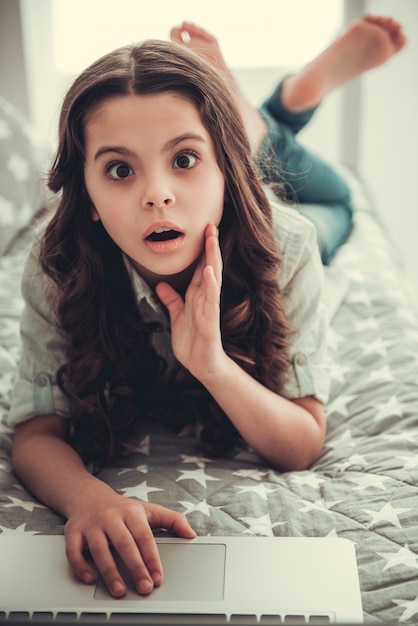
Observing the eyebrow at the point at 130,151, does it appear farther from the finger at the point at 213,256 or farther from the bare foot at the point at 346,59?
the bare foot at the point at 346,59

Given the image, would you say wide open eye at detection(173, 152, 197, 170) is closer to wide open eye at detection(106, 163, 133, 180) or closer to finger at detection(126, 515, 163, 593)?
wide open eye at detection(106, 163, 133, 180)

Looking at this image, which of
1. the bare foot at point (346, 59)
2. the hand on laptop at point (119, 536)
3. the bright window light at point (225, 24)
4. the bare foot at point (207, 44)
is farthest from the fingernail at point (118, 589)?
the bright window light at point (225, 24)

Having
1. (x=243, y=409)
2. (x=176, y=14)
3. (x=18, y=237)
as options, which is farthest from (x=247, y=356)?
(x=176, y=14)

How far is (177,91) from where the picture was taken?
2.94ft

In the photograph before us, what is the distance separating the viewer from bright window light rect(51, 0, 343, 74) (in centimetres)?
264

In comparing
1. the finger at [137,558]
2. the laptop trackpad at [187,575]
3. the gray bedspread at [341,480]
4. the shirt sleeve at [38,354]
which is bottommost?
the gray bedspread at [341,480]

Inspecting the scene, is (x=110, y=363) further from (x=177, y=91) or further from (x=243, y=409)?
(x=177, y=91)

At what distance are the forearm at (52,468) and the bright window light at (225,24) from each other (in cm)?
204

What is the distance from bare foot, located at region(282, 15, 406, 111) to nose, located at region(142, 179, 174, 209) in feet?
2.75

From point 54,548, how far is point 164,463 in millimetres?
257

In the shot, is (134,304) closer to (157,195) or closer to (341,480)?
(157,195)

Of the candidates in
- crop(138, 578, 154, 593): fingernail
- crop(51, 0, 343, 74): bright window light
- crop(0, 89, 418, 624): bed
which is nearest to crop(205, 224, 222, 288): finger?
crop(0, 89, 418, 624): bed

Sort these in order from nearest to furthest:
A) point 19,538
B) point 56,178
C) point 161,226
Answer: point 19,538, point 161,226, point 56,178

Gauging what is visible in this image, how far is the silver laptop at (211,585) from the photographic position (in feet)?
2.10
